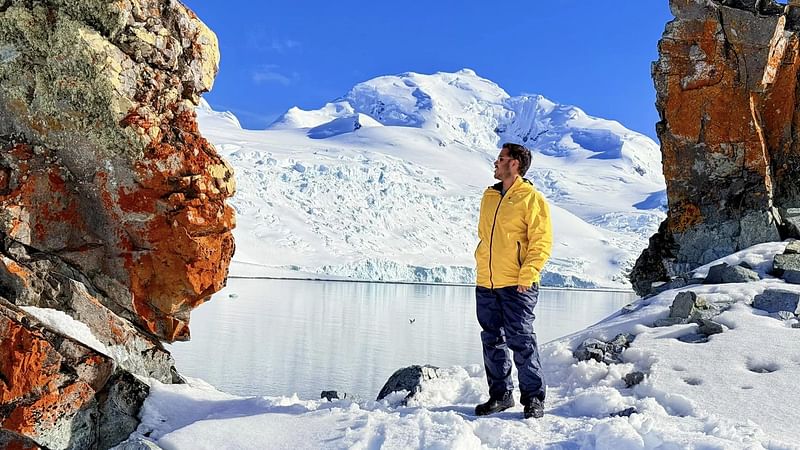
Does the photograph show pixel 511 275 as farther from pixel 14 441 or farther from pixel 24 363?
pixel 14 441

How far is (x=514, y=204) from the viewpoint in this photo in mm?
4340

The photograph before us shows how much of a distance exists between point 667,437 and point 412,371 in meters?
2.38

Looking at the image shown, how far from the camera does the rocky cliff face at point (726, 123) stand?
10586 millimetres

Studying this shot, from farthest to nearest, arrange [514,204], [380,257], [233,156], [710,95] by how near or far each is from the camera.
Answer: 1. [233,156]
2. [380,257]
3. [710,95]
4. [514,204]

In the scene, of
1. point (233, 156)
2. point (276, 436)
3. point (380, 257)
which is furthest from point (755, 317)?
point (233, 156)

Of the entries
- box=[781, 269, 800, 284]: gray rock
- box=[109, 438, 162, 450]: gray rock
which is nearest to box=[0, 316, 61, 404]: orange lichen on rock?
box=[109, 438, 162, 450]: gray rock

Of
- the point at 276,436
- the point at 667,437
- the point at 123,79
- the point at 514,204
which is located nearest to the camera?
the point at 667,437

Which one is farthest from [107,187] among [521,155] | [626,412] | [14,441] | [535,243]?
[626,412]

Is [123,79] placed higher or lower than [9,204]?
higher

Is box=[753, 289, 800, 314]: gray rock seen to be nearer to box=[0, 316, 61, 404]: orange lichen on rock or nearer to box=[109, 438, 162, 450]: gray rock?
box=[109, 438, 162, 450]: gray rock

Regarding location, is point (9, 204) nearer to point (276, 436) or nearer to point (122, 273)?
point (122, 273)

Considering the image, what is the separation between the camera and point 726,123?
10883mm

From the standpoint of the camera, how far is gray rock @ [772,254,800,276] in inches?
303

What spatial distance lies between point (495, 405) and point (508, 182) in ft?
4.89
